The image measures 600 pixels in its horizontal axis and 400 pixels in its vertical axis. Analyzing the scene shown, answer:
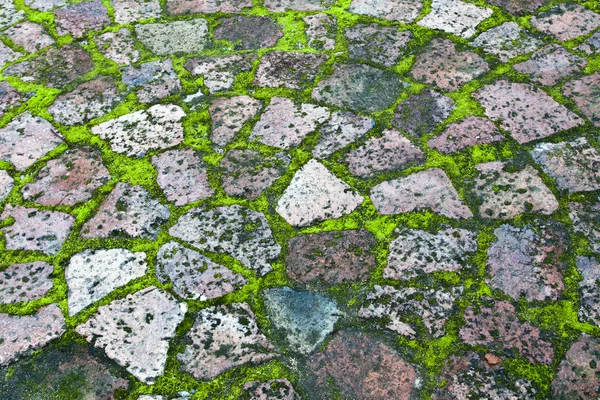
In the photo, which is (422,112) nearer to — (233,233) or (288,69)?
(288,69)

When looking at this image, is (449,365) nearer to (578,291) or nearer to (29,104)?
(578,291)

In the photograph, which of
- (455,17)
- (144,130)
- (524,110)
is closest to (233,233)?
(144,130)

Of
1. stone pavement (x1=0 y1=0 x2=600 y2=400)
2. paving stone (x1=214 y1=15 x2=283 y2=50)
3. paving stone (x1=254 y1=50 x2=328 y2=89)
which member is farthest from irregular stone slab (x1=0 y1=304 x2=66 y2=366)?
paving stone (x1=214 y1=15 x2=283 y2=50)

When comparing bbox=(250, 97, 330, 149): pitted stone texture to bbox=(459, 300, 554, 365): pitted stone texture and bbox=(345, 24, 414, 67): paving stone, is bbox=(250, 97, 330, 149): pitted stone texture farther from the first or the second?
bbox=(459, 300, 554, 365): pitted stone texture

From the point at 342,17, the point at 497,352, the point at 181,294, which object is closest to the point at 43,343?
the point at 181,294

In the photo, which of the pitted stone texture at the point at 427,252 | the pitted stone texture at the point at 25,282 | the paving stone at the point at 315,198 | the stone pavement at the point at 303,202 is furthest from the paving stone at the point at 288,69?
the pitted stone texture at the point at 25,282

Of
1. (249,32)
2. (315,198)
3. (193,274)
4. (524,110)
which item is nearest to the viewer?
(193,274)

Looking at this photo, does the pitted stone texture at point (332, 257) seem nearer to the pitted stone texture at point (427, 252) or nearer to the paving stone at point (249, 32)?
the pitted stone texture at point (427, 252)
